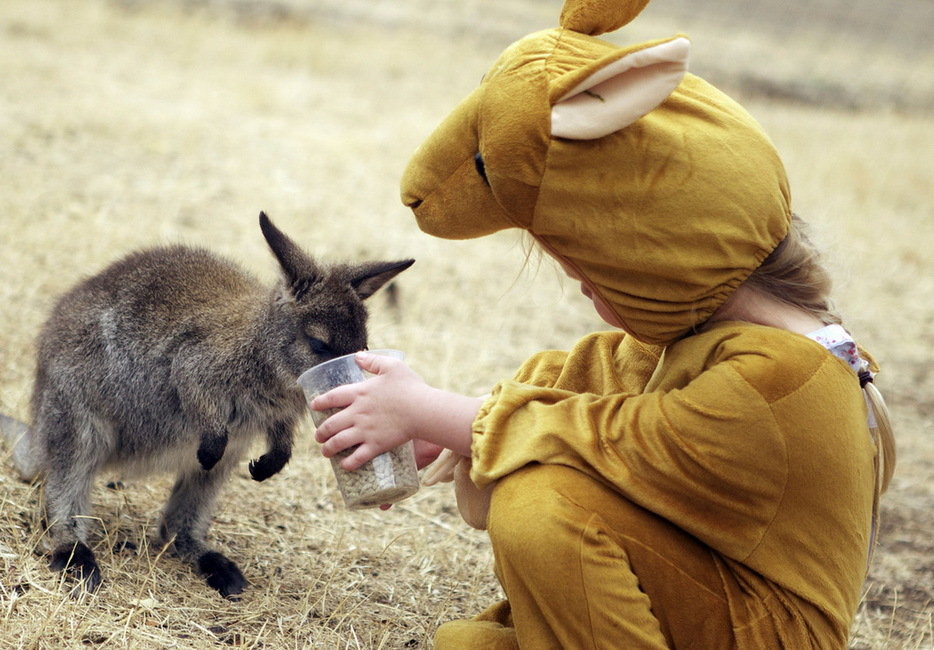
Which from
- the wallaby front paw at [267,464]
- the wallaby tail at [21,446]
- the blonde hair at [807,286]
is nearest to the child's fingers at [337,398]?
the wallaby front paw at [267,464]

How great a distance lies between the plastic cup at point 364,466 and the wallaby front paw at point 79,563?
2.40ft

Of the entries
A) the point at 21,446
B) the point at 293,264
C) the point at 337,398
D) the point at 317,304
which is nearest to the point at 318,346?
the point at 317,304

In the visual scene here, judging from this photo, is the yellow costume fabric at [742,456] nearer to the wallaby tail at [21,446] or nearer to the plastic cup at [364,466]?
the plastic cup at [364,466]

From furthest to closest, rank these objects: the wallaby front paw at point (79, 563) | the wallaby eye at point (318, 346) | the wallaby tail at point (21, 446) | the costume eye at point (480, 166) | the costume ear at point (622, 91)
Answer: the wallaby tail at point (21, 446) → the wallaby eye at point (318, 346) → the wallaby front paw at point (79, 563) → the costume eye at point (480, 166) → the costume ear at point (622, 91)

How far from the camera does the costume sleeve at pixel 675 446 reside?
1865mm

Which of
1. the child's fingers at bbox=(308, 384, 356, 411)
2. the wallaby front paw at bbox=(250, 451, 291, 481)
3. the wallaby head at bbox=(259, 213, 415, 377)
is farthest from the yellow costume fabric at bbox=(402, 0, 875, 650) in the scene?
the wallaby front paw at bbox=(250, 451, 291, 481)

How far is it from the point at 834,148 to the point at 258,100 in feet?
14.0

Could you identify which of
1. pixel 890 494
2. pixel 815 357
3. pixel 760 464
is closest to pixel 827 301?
pixel 815 357

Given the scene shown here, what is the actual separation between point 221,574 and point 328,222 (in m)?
3.20

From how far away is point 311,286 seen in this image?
268 cm

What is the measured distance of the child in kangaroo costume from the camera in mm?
1865

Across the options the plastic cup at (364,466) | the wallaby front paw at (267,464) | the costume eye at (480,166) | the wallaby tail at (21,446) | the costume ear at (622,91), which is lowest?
the wallaby tail at (21,446)

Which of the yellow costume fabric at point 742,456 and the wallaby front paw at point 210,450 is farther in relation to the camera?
the wallaby front paw at point 210,450

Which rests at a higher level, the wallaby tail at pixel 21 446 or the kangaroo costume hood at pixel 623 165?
the kangaroo costume hood at pixel 623 165
